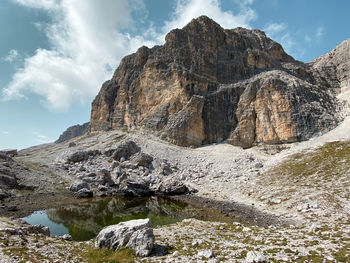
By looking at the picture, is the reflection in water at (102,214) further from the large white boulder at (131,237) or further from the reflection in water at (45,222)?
the large white boulder at (131,237)

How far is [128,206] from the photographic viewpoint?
3525 centimetres

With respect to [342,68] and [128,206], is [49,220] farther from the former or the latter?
[342,68]

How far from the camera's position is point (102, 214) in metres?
30.2

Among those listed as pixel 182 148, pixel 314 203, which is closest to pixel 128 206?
pixel 314 203

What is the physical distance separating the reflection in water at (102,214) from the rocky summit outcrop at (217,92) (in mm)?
43820

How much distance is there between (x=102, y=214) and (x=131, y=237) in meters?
18.7

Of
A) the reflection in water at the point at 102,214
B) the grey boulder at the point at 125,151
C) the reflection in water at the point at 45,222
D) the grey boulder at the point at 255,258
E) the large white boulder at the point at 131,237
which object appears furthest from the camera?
the grey boulder at the point at 125,151

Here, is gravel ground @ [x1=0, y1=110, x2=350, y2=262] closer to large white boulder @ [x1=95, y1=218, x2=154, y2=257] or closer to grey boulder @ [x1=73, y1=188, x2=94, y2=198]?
large white boulder @ [x1=95, y1=218, x2=154, y2=257]

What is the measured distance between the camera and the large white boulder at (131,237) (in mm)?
13281

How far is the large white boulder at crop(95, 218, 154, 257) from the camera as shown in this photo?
13.3m

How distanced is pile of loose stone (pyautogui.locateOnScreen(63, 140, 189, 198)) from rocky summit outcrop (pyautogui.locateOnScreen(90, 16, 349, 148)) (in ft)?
70.8

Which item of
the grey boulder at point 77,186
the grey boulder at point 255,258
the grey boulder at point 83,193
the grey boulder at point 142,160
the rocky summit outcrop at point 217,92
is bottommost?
the grey boulder at point 255,258

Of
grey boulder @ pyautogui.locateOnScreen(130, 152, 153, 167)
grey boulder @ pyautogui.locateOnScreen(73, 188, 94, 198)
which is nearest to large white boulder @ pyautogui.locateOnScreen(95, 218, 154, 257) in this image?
grey boulder @ pyautogui.locateOnScreen(73, 188, 94, 198)

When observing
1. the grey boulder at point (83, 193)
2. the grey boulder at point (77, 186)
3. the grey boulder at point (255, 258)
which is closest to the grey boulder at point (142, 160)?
the grey boulder at point (77, 186)
